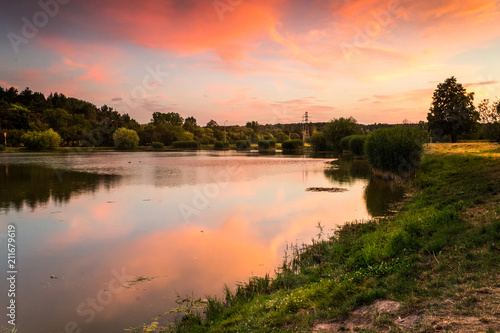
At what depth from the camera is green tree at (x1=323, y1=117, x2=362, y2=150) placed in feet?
250

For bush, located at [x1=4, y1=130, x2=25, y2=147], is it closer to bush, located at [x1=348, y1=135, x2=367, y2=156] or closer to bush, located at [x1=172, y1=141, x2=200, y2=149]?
bush, located at [x1=172, y1=141, x2=200, y2=149]

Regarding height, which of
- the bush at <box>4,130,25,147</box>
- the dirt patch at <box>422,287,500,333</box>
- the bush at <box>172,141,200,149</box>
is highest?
the bush at <box>4,130,25,147</box>

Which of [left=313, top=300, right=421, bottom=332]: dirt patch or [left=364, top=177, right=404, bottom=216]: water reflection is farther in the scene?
[left=364, top=177, right=404, bottom=216]: water reflection

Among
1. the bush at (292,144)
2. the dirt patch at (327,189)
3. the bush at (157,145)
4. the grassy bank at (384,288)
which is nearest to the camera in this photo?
the grassy bank at (384,288)

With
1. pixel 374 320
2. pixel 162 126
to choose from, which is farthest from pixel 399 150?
pixel 162 126

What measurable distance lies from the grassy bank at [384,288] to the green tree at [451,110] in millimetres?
58880

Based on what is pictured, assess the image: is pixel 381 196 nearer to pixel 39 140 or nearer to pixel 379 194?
pixel 379 194

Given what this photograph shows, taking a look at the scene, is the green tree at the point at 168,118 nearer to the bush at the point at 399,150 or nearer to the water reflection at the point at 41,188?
the water reflection at the point at 41,188

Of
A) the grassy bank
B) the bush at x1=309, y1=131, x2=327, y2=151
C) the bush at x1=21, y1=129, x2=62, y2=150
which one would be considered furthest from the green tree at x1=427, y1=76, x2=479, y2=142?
the bush at x1=21, y1=129, x2=62, y2=150

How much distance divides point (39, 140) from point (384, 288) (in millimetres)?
108559

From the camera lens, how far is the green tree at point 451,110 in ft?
195

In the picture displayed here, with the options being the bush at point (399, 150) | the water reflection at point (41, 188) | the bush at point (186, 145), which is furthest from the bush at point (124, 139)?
the bush at point (399, 150)

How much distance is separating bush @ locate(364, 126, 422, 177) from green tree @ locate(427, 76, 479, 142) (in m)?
41.1

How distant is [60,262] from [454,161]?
2739cm
